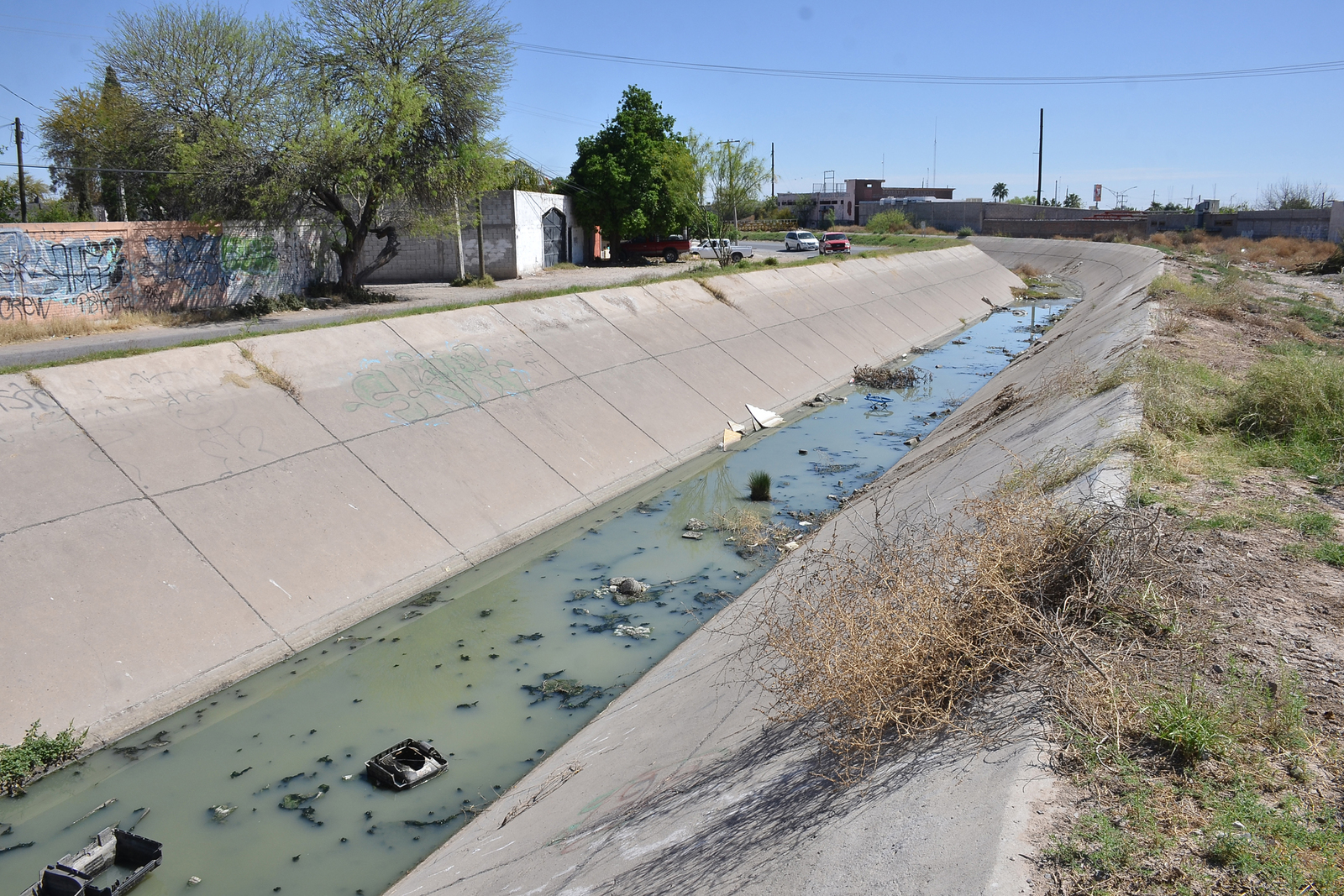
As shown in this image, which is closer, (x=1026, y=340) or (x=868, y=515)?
(x=868, y=515)

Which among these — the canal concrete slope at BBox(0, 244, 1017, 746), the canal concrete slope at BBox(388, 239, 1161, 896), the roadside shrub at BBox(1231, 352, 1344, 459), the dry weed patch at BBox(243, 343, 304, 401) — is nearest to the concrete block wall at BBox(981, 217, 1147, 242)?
the canal concrete slope at BBox(0, 244, 1017, 746)

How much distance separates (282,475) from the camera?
1109 cm

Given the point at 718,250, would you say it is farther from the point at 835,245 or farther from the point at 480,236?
the point at 835,245

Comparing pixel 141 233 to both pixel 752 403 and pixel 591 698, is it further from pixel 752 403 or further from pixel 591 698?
pixel 591 698

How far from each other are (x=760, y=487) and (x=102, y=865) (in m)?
9.79

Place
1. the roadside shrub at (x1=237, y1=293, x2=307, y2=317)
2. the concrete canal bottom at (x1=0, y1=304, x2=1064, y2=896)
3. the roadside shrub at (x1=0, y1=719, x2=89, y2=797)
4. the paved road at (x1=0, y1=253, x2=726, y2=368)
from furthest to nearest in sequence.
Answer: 1. the roadside shrub at (x1=237, y1=293, x2=307, y2=317)
2. the paved road at (x1=0, y1=253, x2=726, y2=368)
3. the roadside shrub at (x1=0, y1=719, x2=89, y2=797)
4. the concrete canal bottom at (x1=0, y1=304, x2=1064, y2=896)

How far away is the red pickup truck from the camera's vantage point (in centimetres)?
4664

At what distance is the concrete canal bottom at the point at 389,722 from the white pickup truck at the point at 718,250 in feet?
97.9

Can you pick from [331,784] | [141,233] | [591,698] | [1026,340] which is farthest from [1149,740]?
[1026,340]

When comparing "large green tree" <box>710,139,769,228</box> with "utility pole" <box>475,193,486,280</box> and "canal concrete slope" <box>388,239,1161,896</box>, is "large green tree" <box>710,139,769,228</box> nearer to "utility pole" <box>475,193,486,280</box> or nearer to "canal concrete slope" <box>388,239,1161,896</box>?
"utility pole" <box>475,193,486,280</box>

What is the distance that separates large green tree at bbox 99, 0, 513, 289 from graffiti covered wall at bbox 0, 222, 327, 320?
1094mm

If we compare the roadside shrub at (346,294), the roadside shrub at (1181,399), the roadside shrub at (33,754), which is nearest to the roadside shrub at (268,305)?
the roadside shrub at (346,294)

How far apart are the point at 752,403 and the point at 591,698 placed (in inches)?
483

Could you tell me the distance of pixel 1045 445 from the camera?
10242 millimetres
